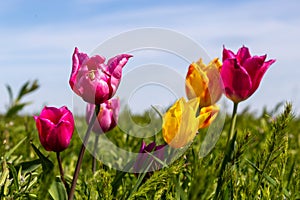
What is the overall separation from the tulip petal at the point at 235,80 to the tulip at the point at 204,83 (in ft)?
0.16

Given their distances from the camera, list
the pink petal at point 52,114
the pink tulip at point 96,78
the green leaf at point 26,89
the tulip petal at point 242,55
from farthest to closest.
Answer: the green leaf at point 26,89 < the tulip petal at point 242,55 < the pink petal at point 52,114 < the pink tulip at point 96,78

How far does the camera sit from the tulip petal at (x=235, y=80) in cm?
173

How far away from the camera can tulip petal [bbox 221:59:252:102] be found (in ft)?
5.68

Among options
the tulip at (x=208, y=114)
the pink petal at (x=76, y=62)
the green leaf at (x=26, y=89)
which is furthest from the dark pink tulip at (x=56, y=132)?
the green leaf at (x=26, y=89)

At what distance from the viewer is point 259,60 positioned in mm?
1770

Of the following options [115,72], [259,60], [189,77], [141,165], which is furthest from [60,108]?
[259,60]

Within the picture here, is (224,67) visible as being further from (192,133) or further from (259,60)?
(192,133)

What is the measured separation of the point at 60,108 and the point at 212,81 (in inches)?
21.5

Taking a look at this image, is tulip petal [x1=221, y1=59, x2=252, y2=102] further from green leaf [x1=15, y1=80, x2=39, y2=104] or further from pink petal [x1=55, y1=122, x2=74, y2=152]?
green leaf [x1=15, y1=80, x2=39, y2=104]

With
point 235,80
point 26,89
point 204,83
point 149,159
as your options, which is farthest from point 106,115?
point 26,89

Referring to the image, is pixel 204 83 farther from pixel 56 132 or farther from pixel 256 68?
pixel 56 132

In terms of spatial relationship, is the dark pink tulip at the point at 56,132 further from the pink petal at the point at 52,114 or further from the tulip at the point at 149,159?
the tulip at the point at 149,159

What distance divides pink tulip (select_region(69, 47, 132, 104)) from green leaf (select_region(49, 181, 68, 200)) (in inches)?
10.9

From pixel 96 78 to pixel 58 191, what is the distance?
36cm
